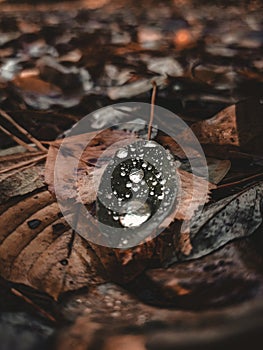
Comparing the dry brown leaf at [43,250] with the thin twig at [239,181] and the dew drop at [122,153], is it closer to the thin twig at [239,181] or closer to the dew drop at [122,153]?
the dew drop at [122,153]

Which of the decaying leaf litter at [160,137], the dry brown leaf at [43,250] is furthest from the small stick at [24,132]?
the dry brown leaf at [43,250]

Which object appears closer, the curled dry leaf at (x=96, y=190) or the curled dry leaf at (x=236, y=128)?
the curled dry leaf at (x=96, y=190)

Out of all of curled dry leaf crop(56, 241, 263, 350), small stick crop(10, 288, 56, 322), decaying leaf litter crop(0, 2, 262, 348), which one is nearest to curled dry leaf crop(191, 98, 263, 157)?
decaying leaf litter crop(0, 2, 262, 348)

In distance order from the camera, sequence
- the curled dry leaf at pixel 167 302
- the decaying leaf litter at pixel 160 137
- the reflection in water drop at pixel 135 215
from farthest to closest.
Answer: the reflection in water drop at pixel 135 215 < the decaying leaf litter at pixel 160 137 < the curled dry leaf at pixel 167 302

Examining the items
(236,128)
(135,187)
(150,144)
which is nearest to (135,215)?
(135,187)

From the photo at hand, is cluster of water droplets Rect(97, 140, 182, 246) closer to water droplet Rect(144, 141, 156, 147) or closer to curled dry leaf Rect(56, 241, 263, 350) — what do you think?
water droplet Rect(144, 141, 156, 147)

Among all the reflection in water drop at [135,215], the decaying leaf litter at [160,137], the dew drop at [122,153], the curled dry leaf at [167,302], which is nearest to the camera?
the curled dry leaf at [167,302]
